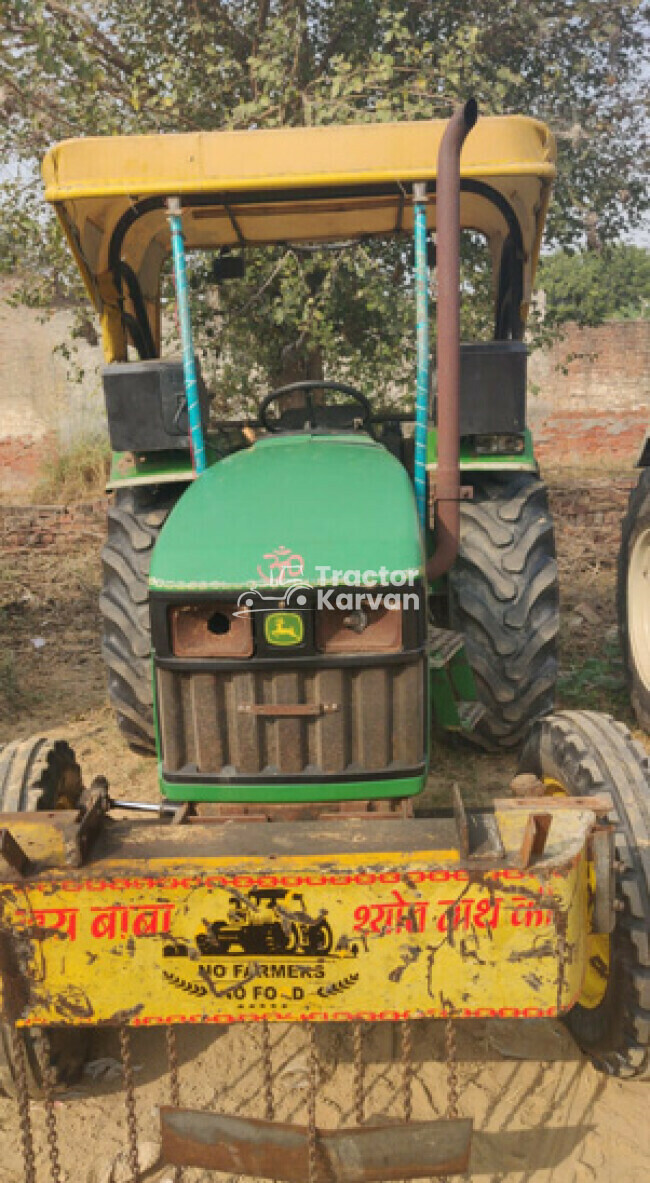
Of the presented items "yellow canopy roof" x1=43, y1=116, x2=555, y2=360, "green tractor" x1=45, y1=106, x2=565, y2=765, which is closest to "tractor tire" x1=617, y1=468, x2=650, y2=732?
"green tractor" x1=45, y1=106, x2=565, y2=765

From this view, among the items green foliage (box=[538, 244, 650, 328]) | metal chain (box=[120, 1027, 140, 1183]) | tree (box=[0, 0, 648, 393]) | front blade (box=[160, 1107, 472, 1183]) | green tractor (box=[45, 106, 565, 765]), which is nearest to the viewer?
front blade (box=[160, 1107, 472, 1183])

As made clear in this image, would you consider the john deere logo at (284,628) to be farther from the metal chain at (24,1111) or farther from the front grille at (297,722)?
the metal chain at (24,1111)

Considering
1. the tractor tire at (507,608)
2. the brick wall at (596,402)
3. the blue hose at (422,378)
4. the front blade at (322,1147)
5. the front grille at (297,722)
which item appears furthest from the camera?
the brick wall at (596,402)

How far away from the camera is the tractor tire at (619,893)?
2301 millimetres

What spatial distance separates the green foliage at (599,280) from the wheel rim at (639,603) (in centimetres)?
373

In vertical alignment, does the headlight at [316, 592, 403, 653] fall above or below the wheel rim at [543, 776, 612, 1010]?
above

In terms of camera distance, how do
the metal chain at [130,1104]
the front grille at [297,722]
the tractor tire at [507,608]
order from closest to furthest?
1. the metal chain at [130,1104]
2. the front grille at [297,722]
3. the tractor tire at [507,608]

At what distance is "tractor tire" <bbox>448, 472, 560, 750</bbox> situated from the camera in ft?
11.7

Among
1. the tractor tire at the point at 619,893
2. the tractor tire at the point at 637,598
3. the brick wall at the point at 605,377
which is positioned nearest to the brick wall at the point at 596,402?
the brick wall at the point at 605,377

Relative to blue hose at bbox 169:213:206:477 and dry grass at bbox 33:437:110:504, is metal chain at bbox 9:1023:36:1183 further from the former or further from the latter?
dry grass at bbox 33:437:110:504

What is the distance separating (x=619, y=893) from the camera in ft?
7.65

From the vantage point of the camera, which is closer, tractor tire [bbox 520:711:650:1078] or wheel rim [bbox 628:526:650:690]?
tractor tire [bbox 520:711:650:1078]

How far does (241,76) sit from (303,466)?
5142mm

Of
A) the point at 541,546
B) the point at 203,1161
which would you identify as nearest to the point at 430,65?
the point at 541,546
